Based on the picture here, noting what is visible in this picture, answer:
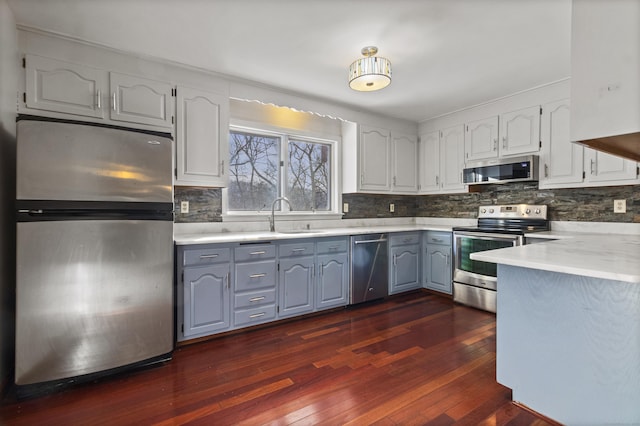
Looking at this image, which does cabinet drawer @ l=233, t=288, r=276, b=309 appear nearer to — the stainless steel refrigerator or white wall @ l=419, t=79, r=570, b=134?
the stainless steel refrigerator

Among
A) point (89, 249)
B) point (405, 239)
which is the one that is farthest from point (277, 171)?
point (89, 249)

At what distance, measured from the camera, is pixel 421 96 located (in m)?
3.41

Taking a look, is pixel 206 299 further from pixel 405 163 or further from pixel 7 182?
pixel 405 163

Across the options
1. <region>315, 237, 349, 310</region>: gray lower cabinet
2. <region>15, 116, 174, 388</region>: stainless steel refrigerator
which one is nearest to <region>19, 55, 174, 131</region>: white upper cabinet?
<region>15, 116, 174, 388</region>: stainless steel refrigerator

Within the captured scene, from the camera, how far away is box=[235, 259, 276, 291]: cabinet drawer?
267cm

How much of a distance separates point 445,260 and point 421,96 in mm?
1904

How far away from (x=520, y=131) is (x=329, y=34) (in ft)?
7.86

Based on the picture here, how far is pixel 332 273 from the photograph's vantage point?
322 centimetres

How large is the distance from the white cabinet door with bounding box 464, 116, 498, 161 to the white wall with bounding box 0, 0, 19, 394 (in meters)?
4.15

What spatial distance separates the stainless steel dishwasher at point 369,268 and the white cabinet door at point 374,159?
75cm

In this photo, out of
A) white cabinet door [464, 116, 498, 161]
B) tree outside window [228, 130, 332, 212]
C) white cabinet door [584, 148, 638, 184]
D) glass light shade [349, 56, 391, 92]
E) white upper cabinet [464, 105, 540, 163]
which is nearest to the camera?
glass light shade [349, 56, 391, 92]

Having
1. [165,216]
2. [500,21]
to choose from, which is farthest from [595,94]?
[165,216]

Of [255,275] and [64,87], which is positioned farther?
[255,275]

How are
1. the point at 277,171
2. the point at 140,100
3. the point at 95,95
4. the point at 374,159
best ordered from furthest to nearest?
the point at 374,159
the point at 277,171
the point at 140,100
the point at 95,95
